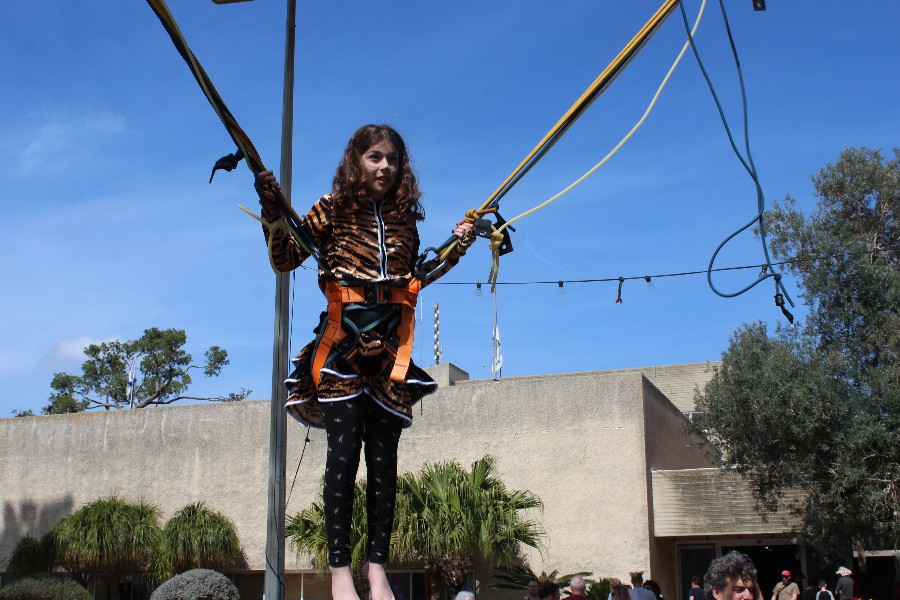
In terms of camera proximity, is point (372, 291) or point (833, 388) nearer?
point (372, 291)

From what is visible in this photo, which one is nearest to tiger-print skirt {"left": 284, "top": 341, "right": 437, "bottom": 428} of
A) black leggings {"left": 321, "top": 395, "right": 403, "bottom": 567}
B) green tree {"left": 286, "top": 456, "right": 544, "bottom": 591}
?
black leggings {"left": 321, "top": 395, "right": 403, "bottom": 567}

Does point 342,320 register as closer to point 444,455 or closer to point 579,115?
point 579,115

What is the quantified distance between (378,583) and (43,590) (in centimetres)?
1008

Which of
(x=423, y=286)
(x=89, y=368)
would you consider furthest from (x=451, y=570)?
(x=89, y=368)

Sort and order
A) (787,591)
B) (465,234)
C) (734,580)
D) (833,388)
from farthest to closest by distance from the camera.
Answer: (833,388), (787,591), (465,234), (734,580)

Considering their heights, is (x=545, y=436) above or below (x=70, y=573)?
above

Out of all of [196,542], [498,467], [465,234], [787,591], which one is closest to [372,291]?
[465,234]

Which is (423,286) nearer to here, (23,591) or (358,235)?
(358,235)

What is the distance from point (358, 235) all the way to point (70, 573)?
16.8 metres

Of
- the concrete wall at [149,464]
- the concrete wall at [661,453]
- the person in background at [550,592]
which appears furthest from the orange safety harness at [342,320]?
the concrete wall at [149,464]

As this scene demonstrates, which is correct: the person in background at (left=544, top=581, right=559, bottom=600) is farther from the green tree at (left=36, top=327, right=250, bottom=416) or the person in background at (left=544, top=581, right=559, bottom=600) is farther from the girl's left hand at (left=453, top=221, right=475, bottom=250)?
the green tree at (left=36, top=327, right=250, bottom=416)

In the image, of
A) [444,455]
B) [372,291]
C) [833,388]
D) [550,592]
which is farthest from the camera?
[444,455]

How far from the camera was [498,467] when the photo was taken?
17.6m

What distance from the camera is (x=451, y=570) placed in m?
15.5
